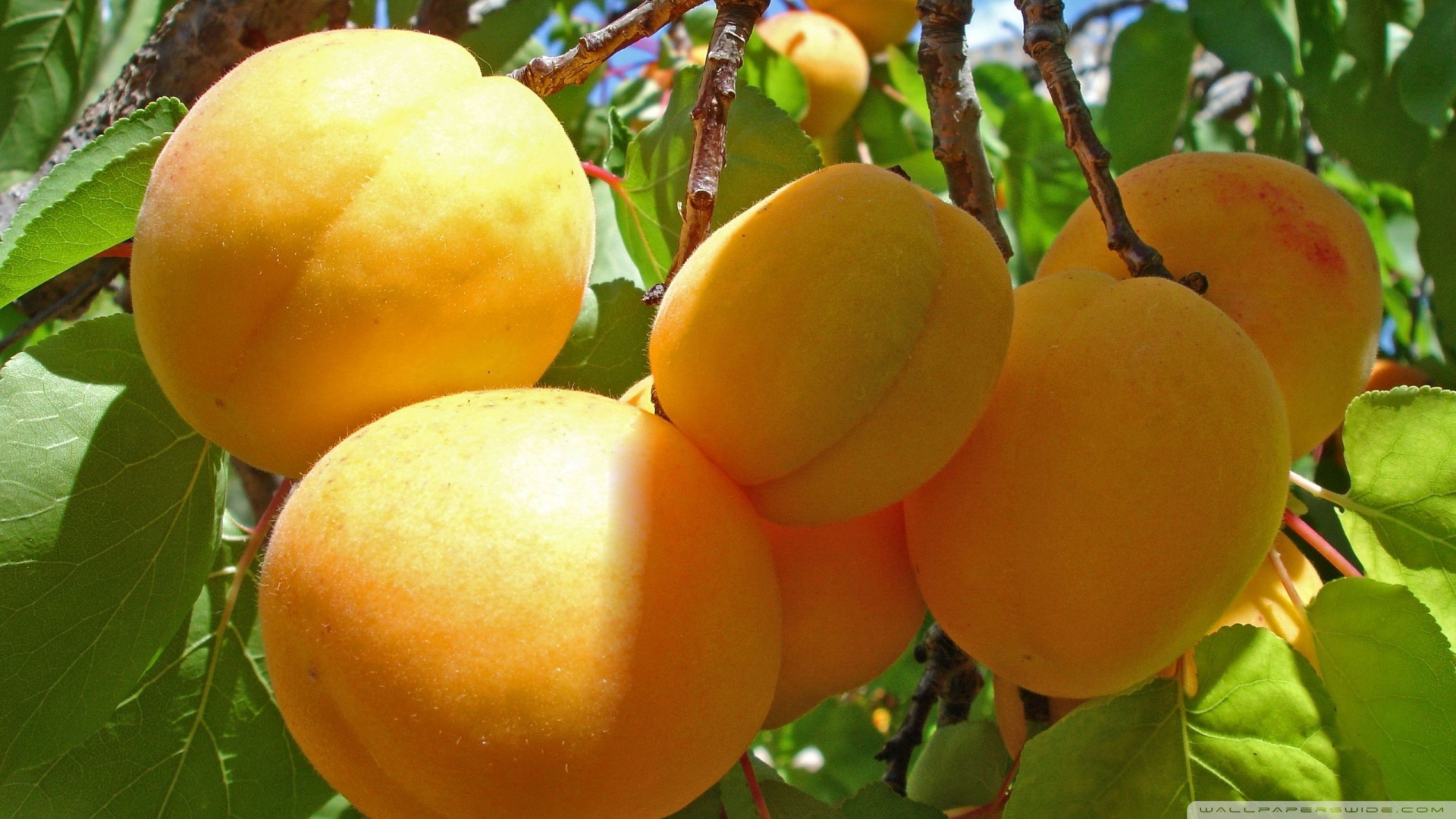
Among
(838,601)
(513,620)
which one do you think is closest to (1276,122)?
(838,601)

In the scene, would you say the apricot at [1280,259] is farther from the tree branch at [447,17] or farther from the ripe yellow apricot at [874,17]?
the ripe yellow apricot at [874,17]

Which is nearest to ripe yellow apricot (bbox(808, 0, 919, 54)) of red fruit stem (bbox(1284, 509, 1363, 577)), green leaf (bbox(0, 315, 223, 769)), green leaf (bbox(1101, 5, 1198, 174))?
green leaf (bbox(1101, 5, 1198, 174))

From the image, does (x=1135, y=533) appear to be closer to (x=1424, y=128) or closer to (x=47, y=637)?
(x=47, y=637)

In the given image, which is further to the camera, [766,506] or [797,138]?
[797,138]

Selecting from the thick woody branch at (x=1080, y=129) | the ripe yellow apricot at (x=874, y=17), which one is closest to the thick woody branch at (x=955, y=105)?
the thick woody branch at (x=1080, y=129)

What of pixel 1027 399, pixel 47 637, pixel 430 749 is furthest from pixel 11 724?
pixel 1027 399

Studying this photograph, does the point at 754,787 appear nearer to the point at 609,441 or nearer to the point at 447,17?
the point at 609,441

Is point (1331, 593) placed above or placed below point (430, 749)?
below
